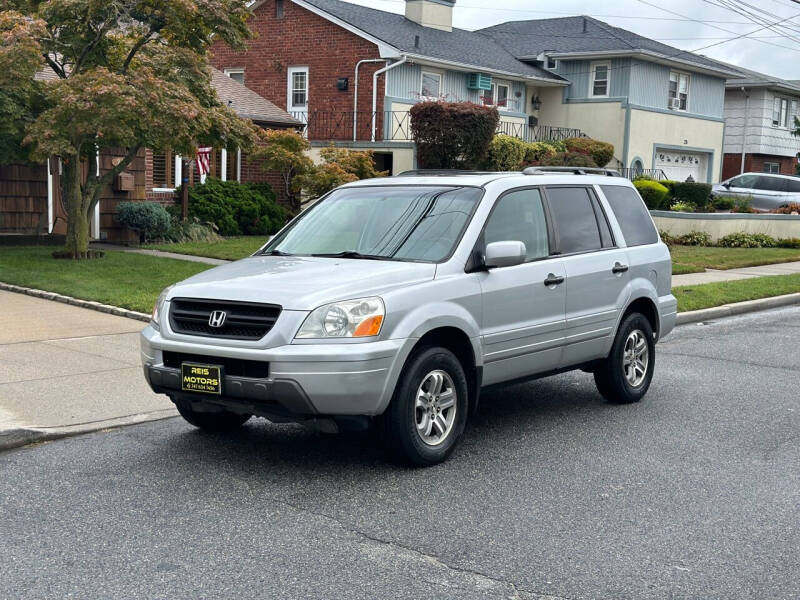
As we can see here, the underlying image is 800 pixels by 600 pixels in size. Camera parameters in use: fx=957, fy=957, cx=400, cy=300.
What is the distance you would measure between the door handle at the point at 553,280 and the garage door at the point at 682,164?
3394 cm

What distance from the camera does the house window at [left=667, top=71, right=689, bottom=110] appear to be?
39812mm

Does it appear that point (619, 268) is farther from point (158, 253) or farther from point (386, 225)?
point (158, 253)

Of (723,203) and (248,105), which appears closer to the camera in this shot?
(248,105)

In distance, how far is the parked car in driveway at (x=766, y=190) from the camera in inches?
1211

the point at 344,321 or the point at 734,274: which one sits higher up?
the point at 344,321

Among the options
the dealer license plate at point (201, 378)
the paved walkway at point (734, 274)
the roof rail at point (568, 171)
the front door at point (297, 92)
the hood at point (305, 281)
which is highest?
the front door at point (297, 92)

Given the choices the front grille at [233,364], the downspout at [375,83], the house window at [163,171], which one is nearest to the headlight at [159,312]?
the front grille at [233,364]

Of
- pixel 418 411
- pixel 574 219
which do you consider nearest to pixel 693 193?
pixel 574 219

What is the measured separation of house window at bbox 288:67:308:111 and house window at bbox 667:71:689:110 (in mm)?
15717

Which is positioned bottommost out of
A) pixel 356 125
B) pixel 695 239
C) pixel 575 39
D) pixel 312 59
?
pixel 695 239

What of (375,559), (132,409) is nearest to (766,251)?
(132,409)

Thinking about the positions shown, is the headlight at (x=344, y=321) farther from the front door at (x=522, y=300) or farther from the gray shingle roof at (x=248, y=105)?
the gray shingle roof at (x=248, y=105)

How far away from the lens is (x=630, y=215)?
Answer: 8.39 m

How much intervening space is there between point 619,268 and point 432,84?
26296 millimetres
